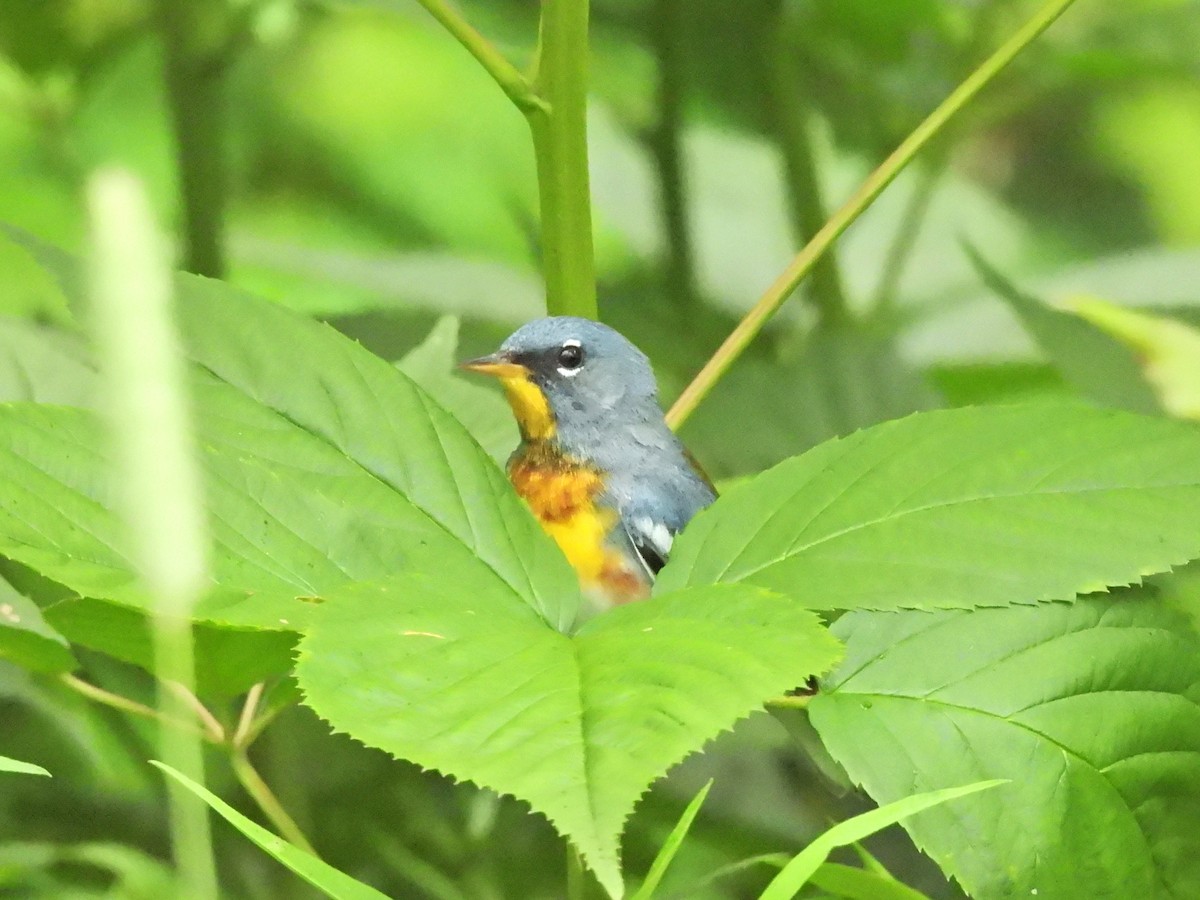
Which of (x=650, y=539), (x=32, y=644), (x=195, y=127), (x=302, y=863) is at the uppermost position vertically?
(x=195, y=127)

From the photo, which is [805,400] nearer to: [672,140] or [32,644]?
[672,140]

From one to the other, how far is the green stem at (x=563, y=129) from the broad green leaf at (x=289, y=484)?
0.08m

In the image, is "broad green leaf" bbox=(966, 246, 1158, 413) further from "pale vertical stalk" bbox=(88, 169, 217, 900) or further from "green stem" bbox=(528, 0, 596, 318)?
"pale vertical stalk" bbox=(88, 169, 217, 900)

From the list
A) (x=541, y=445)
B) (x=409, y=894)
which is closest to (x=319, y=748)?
(x=409, y=894)

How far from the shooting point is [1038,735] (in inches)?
15.1

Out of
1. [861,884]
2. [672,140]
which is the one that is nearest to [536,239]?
[672,140]

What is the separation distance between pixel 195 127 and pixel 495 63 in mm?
469

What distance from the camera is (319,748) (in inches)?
34.7

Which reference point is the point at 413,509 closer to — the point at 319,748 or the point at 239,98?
the point at 319,748

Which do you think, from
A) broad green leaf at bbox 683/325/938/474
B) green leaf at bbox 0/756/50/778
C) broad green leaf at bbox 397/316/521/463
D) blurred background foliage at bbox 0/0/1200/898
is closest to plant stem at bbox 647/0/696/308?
blurred background foliage at bbox 0/0/1200/898

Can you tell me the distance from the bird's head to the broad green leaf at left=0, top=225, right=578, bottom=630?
8.8 inches

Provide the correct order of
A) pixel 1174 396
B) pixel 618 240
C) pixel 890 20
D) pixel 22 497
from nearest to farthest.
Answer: pixel 22 497 → pixel 1174 396 → pixel 890 20 → pixel 618 240

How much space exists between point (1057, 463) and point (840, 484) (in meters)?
0.07

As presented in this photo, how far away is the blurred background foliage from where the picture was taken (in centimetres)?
80
